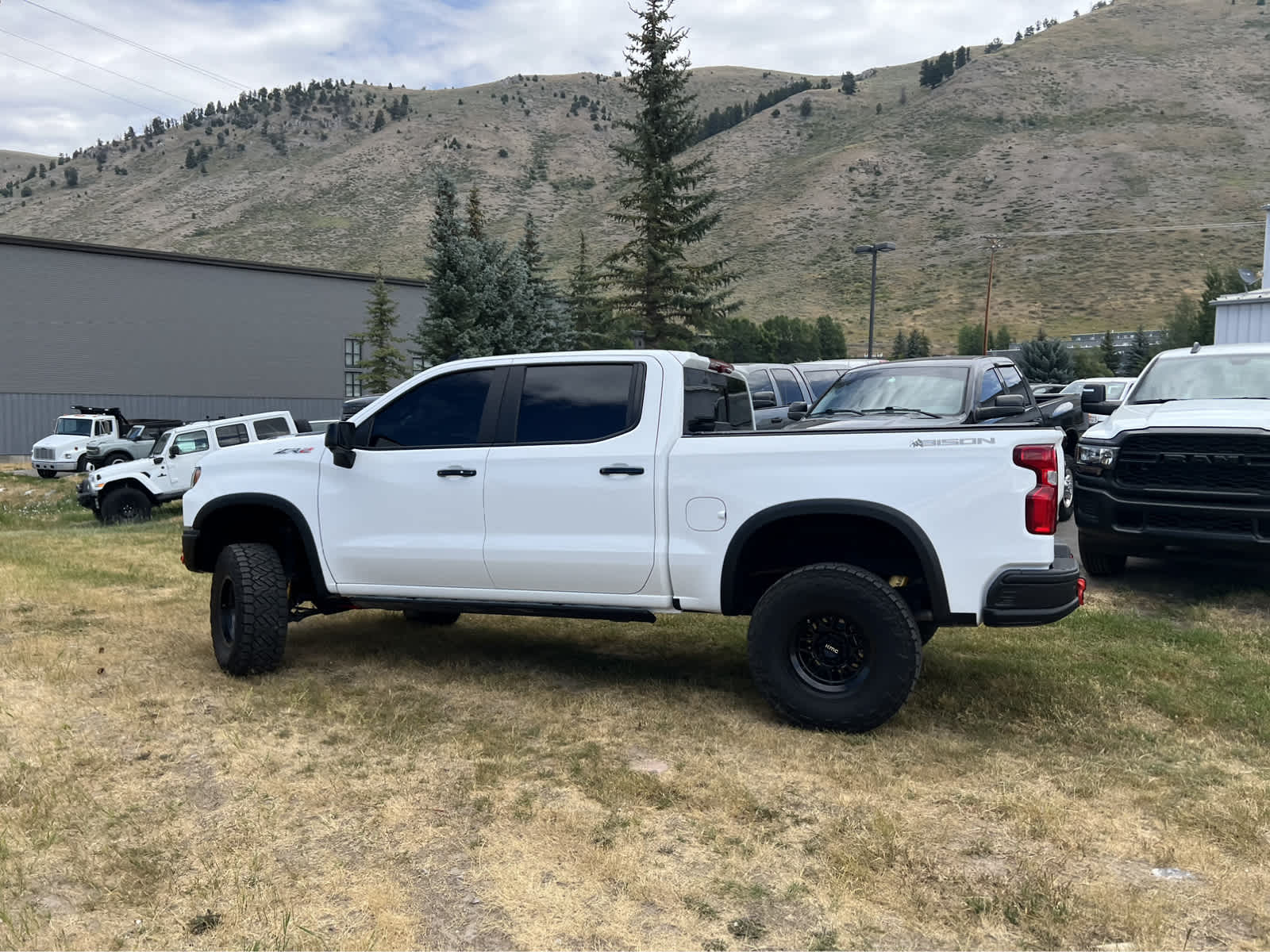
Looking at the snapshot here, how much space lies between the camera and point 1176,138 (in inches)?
3765

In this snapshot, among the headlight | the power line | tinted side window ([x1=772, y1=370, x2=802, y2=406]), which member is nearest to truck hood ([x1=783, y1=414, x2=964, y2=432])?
the headlight

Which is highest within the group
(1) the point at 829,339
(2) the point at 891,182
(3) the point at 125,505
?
(2) the point at 891,182

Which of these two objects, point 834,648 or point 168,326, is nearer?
point 834,648

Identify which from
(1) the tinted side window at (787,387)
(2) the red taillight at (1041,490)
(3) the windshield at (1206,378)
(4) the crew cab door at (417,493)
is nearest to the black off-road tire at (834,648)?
(2) the red taillight at (1041,490)

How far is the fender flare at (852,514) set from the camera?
4.96 meters

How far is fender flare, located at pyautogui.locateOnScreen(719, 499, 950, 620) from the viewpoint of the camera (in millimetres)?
4965

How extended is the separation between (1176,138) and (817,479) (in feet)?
356

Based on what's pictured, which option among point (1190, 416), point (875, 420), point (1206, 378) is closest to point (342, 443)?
point (875, 420)

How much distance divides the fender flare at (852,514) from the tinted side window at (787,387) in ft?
35.6

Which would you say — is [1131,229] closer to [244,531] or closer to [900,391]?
[900,391]

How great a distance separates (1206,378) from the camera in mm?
9250

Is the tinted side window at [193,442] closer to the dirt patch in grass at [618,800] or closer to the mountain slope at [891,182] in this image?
the dirt patch in grass at [618,800]

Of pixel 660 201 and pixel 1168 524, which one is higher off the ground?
pixel 660 201

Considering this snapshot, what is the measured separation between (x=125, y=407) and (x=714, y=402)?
4280 cm
